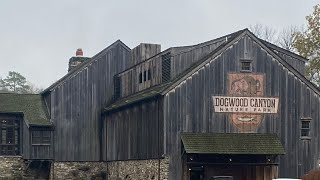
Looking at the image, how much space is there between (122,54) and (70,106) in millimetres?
5719

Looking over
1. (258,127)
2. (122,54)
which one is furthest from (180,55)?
(122,54)

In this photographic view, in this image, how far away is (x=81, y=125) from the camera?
53500 mm

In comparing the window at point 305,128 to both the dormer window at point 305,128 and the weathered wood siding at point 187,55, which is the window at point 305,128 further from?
the weathered wood siding at point 187,55

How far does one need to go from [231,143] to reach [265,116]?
3.03m

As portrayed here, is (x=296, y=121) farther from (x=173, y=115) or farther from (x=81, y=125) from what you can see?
(x=81, y=125)

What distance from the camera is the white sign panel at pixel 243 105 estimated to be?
4162 cm

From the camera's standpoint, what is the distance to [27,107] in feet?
175

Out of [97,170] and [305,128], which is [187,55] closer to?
[305,128]

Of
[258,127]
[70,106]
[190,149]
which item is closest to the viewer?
[190,149]

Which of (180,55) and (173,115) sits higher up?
(180,55)

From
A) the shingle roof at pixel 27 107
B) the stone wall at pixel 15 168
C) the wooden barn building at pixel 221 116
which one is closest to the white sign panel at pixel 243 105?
the wooden barn building at pixel 221 116

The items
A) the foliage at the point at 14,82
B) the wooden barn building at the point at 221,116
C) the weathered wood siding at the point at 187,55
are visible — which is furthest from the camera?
the foliage at the point at 14,82

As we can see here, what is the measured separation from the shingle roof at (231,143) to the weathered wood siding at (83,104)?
14.5 metres

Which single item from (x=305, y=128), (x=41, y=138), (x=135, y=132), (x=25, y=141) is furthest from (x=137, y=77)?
(x=305, y=128)
